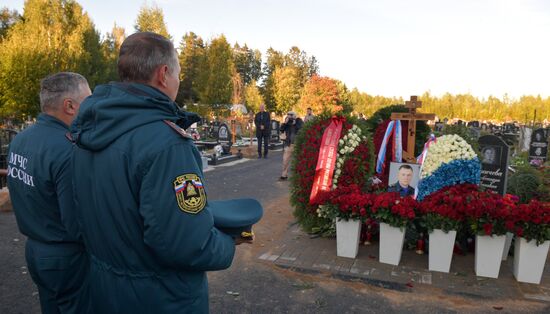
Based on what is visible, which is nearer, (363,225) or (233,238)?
(233,238)

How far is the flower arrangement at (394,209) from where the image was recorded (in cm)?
465

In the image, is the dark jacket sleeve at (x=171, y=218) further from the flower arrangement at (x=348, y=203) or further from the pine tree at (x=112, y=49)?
the pine tree at (x=112, y=49)

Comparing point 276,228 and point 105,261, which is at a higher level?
point 105,261

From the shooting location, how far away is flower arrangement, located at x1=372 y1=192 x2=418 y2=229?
4.65 m

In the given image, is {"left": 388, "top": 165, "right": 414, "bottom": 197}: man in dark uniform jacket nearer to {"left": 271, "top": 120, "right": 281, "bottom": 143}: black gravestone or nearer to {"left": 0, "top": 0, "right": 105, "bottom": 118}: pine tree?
{"left": 271, "top": 120, "right": 281, "bottom": 143}: black gravestone

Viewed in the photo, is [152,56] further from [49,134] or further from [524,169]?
[524,169]

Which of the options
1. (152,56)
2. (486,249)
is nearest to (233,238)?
(152,56)

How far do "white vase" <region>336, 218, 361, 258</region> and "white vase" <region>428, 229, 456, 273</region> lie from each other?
2.88ft

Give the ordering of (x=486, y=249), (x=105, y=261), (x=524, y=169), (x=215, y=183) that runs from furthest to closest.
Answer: (x=215, y=183)
(x=524, y=169)
(x=486, y=249)
(x=105, y=261)

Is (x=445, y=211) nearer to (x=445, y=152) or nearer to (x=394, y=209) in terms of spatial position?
(x=394, y=209)

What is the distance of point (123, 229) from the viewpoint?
146 cm

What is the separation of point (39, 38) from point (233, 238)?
29161 millimetres

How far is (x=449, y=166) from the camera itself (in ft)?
17.1

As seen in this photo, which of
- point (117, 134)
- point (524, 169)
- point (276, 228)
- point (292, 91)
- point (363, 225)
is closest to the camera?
point (117, 134)
